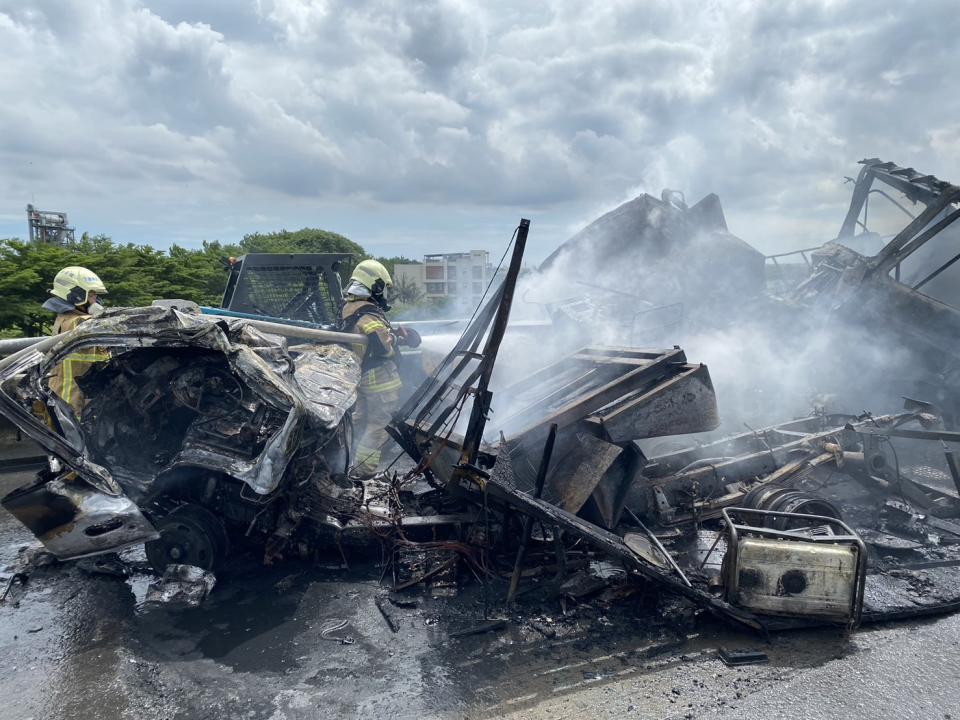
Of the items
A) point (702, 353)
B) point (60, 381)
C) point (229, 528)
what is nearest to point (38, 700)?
point (229, 528)

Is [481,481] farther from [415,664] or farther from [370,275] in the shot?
[370,275]

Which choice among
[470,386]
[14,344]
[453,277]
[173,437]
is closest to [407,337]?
[173,437]

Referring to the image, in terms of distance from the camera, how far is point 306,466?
455 cm

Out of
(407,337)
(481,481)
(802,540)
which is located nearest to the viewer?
(802,540)

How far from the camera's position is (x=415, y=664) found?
3541mm

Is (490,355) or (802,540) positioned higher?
(490,355)

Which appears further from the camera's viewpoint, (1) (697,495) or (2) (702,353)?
(2) (702,353)

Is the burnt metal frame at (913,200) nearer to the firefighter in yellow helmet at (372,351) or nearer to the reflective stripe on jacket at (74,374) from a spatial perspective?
the firefighter in yellow helmet at (372,351)

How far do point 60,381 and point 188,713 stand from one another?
97.2 inches

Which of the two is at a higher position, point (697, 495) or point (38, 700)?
point (697, 495)

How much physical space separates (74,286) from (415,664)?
4.81 meters

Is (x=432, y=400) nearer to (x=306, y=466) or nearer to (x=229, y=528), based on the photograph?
(x=306, y=466)

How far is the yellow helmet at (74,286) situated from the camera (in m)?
5.79

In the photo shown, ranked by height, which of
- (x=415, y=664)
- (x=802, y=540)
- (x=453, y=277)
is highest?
(x=453, y=277)
